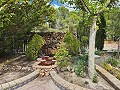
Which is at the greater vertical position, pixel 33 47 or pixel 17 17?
pixel 17 17

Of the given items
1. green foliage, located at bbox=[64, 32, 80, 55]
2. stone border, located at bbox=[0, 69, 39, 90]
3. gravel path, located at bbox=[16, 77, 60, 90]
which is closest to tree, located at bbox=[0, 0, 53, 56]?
green foliage, located at bbox=[64, 32, 80, 55]

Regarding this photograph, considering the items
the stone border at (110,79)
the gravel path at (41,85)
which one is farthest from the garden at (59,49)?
the gravel path at (41,85)

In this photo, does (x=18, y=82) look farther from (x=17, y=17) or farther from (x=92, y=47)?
(x=17, y=17)

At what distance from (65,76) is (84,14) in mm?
2347

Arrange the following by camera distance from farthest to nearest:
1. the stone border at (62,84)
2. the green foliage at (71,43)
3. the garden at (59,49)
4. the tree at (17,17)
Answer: the green foliage at (71,43) < the tree at (17,17) < the garden at (59,49) < the stone border at (62,84)

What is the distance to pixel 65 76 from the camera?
7.22 m

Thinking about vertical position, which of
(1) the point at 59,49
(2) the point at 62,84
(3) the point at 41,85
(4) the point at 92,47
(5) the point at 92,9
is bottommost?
(3) the point at 41,85

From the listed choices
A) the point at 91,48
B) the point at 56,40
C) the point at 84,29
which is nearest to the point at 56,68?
the point at 91,48

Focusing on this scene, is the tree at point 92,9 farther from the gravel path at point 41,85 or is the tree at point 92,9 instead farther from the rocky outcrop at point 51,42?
the rocky outcrop at point 51,42

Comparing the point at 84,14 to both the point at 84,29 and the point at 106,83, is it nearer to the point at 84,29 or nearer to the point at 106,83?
the point at 106,83

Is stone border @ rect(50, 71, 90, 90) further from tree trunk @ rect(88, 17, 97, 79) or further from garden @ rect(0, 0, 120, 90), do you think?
tree trunk @ rect(88, 17, 97, 79)

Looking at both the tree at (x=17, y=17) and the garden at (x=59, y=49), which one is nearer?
the garden at (x=59, y=49)

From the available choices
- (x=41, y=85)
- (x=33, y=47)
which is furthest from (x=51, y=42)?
(x=41, y=85)

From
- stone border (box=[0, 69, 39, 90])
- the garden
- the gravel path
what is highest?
the garden
